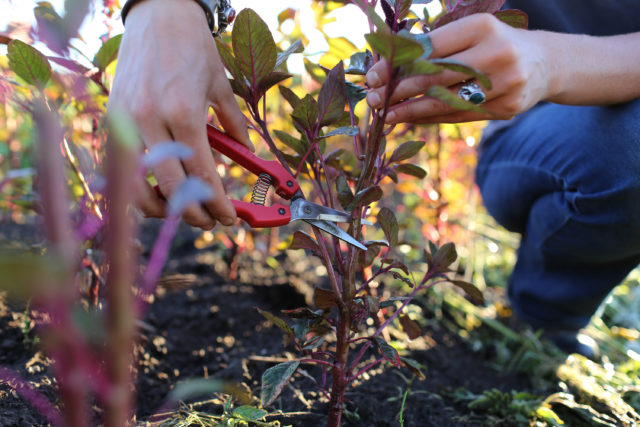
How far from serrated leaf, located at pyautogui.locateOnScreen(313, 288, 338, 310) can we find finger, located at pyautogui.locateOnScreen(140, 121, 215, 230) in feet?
0.92

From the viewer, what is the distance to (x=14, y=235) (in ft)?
7.84

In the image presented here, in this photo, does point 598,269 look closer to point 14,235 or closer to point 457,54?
point 457,54

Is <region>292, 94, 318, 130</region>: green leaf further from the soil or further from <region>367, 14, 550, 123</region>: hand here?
the soil

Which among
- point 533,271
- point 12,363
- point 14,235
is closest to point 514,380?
point 533,271

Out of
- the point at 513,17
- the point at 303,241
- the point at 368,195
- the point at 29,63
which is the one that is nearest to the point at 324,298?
the point at 303,241

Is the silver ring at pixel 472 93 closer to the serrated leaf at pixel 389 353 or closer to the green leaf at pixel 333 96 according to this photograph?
the green leaf at pixel 333 96

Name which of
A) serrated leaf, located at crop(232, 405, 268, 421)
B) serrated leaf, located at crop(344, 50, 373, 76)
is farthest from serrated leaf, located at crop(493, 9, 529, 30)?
serrated leaf, located at crop(232, 405, 268, 421)

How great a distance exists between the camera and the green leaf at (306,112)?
0.91m

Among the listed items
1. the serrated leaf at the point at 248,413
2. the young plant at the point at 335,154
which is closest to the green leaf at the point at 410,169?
the young plant at the point at 335,154

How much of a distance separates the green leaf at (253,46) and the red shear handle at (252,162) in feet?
0.52

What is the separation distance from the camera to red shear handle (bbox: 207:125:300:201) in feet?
3.27

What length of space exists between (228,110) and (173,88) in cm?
16

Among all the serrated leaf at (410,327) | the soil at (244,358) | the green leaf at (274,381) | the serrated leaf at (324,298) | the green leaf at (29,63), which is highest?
the green leaf at (29,63)

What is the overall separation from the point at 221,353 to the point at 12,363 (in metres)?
0.60
